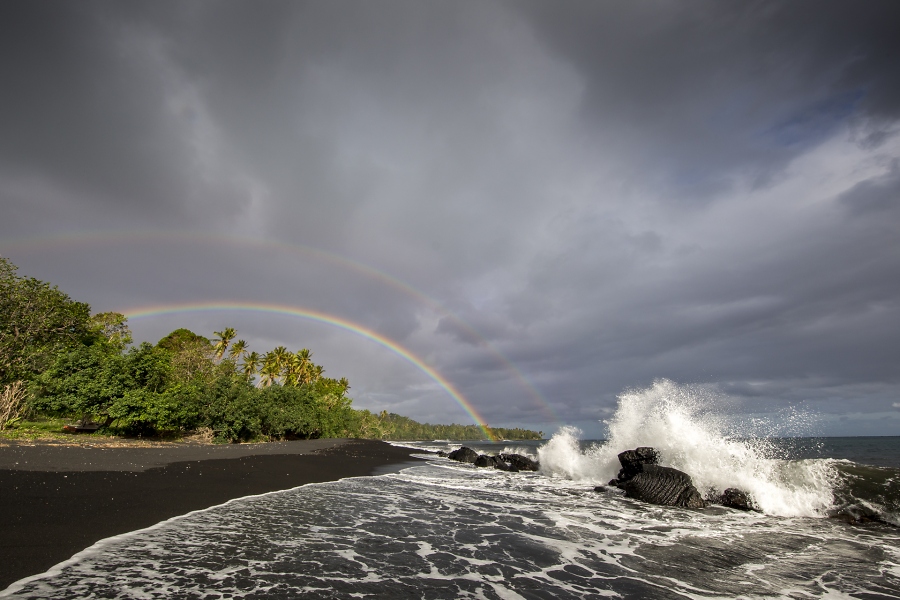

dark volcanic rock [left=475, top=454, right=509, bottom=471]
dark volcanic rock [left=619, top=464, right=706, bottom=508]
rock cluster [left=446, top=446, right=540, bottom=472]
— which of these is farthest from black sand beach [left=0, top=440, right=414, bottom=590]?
rock cluster [left=446, top=446, right=540, bottom=472]

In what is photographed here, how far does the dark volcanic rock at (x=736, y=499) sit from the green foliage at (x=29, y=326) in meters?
43.7

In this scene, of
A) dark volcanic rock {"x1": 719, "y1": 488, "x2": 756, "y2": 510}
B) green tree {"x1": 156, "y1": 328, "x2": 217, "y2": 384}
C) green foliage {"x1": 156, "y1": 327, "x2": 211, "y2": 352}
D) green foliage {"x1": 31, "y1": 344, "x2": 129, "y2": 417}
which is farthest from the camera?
green foliage {"x1": 156, "y1": 327, "x2": 211, "y2": 352}

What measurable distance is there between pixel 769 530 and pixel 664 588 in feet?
25.4

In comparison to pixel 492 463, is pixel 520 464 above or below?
above

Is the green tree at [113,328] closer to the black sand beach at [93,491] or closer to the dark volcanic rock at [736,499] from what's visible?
the black sand beach at [93,491]

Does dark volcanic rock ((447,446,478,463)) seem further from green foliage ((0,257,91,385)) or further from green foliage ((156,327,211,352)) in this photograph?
green foliage ((156,327,211,352))

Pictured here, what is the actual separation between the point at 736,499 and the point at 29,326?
4585 cm

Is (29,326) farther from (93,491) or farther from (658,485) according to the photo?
(658,485)

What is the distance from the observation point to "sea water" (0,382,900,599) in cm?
568

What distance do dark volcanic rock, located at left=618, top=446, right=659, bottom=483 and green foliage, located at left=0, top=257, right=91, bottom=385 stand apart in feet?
133

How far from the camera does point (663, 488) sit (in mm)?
15820

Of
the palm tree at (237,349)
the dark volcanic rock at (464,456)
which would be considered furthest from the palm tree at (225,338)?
the dark volcanic rock at (464,456)

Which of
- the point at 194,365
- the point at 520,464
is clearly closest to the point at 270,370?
the point at 194,365

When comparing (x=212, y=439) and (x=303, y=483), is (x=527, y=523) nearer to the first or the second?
(x=303, y=483)
